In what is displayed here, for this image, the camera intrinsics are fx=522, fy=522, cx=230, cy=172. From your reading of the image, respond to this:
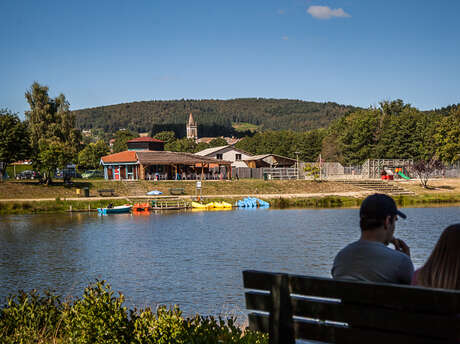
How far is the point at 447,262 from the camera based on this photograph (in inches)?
156

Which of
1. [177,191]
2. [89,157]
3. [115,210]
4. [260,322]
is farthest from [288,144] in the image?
[260,322]

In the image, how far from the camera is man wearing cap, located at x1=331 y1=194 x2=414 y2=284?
14.4ft

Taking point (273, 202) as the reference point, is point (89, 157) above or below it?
above

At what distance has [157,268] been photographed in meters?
21.8

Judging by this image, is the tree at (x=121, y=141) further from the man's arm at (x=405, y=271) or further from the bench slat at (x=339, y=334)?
the man's arm at (x=405, y=271)

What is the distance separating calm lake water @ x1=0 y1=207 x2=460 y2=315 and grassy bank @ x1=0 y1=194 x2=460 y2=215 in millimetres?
3753

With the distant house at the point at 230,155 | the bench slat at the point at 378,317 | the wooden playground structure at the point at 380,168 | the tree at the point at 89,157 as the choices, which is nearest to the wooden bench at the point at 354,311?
the bench slat at the point at 378,317

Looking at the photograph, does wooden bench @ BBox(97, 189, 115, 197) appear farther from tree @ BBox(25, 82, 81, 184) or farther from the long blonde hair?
the long blonde hair

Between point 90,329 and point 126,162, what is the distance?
66.9 m

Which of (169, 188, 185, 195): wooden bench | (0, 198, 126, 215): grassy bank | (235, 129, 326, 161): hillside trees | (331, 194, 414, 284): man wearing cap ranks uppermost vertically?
(235, 129, 326, 161): hillside trees

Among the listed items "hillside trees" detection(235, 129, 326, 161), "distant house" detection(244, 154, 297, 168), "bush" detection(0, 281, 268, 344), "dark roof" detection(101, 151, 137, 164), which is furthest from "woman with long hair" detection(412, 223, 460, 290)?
"hillside trees" detection(235, 129, 326, 161)

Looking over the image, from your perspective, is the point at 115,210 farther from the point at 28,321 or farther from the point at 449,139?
the point at 449,139

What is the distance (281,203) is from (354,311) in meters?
52.6

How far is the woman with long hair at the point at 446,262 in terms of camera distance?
3865mm
